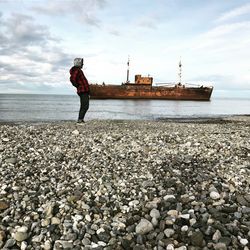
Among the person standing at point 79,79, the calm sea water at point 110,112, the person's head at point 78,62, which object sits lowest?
the calm sea water at point 110,112

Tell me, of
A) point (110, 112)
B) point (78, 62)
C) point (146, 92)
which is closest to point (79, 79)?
point (78, 62)

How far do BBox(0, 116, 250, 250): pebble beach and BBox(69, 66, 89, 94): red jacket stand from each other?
5.23 m

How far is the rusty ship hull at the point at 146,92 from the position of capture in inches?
3135

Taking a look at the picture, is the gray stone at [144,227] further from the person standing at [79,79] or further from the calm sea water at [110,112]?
the calm sea water at [110,112]

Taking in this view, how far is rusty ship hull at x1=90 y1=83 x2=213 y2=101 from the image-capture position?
79625 millimetres

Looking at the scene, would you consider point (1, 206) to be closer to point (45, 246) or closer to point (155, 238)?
point (45, 246)

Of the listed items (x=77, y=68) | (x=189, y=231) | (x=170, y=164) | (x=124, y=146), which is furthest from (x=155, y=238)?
(x=77, y=68)

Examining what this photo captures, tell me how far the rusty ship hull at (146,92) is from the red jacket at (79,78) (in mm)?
64804

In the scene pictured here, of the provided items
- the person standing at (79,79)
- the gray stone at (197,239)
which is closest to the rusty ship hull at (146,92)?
the person standing at (79,79)

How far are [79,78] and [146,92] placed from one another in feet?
224

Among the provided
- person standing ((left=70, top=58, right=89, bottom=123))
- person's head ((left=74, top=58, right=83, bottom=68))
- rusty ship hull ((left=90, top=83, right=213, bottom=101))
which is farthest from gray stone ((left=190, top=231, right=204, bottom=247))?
rusty ship hull ((left=90, top=83, right=213, bottom=101))

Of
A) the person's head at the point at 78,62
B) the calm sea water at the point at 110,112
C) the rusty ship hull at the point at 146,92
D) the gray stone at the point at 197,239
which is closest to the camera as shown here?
the gray stone at the point at 197,239

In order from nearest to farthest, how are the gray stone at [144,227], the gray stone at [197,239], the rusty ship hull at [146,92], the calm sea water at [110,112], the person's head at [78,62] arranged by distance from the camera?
the gray stone at [197,239] < the gray stone at [144,227] < the person's head at [78,62] < the calm sea water at [110,112] < the rusty ship hull at [146,92]

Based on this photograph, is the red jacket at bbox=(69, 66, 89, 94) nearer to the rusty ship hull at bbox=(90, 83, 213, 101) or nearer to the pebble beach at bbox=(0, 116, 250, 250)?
the pebble beach at bbox=(0, 116, 250, 250)
